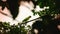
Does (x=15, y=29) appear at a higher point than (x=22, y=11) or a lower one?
lower

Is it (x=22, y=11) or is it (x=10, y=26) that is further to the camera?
(x=22, y=11)

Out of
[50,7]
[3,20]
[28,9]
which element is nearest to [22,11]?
[28,9]

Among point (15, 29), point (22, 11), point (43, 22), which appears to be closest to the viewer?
point (15, 29)

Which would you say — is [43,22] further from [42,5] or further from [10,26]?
[10,26]

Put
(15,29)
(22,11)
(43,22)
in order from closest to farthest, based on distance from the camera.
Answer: (15,29), (43,22), (22,11)

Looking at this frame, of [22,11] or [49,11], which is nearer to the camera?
[49,11]

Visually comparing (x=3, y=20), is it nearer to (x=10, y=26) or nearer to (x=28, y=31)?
(x=10, y=26)

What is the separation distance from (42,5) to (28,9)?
19 cm

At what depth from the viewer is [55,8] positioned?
1527mm

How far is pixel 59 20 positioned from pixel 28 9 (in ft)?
1.00

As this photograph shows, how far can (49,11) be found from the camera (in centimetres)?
148

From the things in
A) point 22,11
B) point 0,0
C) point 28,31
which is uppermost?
point 0,0

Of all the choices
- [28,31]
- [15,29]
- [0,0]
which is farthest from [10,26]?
[0,0]

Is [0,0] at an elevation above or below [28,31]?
above
